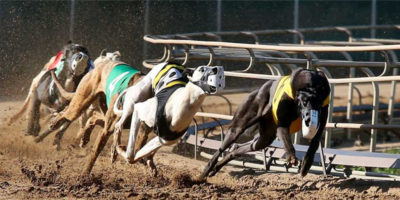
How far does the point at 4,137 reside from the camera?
25.9ft

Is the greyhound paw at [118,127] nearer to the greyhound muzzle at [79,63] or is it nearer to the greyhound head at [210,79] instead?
the greyhound head at [210,79]

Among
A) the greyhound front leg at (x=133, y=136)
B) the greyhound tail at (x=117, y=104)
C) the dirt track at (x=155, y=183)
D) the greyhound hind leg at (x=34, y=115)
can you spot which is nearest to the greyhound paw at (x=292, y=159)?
the dirt track at (x=155, y=183)

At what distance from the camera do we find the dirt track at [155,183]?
5367 millimetres

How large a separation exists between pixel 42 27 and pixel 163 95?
6.16 m

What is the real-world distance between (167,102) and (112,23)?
21.5ft

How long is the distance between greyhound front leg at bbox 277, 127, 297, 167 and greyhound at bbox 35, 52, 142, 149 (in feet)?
4.93

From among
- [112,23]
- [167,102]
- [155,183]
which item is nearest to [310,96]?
[167,102]


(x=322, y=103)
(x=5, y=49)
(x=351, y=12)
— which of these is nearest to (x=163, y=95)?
(x=322, y=103)

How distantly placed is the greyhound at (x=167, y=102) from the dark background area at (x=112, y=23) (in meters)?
4.02

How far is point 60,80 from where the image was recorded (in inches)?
309

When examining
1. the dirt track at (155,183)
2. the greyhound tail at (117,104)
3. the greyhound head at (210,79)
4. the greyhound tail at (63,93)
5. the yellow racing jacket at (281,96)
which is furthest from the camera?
the greyhound tail at (63,93)

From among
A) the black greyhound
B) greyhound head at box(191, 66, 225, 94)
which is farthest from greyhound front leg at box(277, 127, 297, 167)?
greyhound head at box(191, 66, 225, 94)

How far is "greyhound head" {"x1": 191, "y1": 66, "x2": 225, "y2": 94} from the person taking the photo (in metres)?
4.93

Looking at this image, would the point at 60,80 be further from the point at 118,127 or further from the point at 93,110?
the point at 118,127
